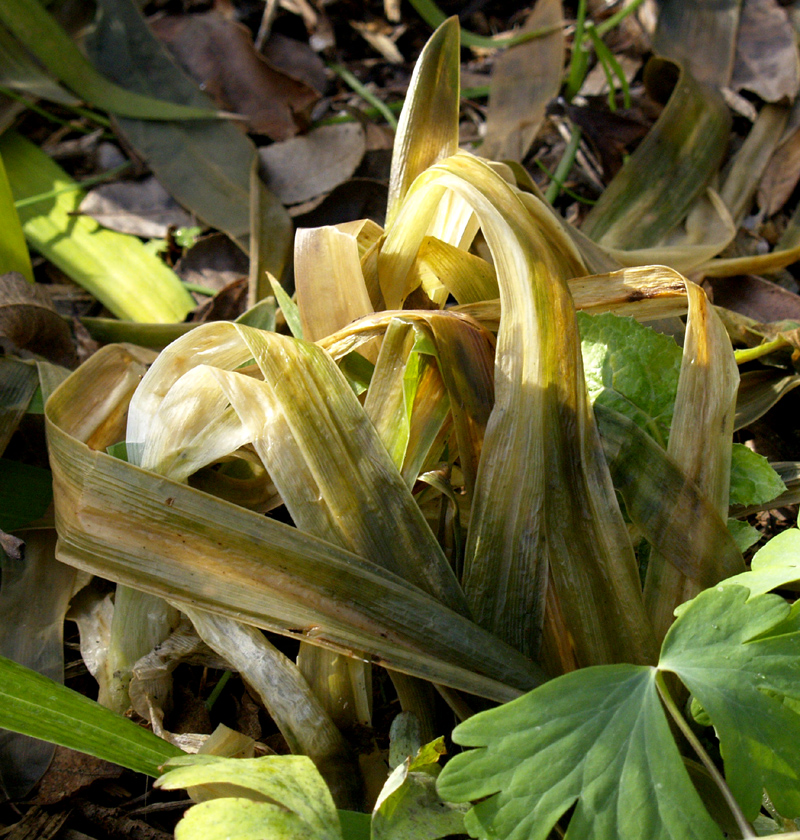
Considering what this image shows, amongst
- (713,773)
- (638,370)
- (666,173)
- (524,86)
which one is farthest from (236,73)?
(713,773)

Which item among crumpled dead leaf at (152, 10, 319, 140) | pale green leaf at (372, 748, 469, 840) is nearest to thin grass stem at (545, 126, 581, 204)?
crumpled dead leaf at (152, 10, 319, 140)

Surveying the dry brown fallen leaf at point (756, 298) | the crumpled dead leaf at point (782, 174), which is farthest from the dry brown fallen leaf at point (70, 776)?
the crumpled dead leaf at point (782, 174)

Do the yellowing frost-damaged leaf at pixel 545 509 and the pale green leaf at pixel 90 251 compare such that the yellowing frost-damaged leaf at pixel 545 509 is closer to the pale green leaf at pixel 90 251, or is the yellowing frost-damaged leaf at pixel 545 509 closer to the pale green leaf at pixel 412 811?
the pale green leaf at pixel 412 811

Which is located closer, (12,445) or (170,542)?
(170,542)

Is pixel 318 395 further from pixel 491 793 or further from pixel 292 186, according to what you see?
pixel 292 186

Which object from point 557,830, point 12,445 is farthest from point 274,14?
point 557,830

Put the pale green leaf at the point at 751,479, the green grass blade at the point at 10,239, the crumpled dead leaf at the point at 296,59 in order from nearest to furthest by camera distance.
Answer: the pale green leaf at the point at 751,479, the green grass blade at the point at 10,239, the crumpled dead leaf at the point at 296,59
